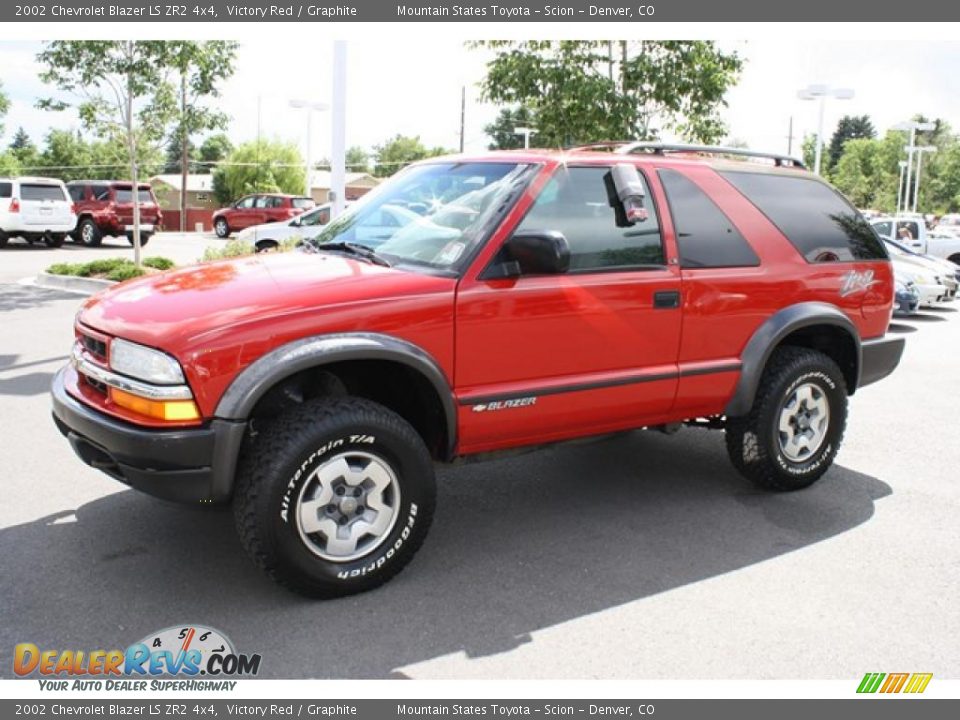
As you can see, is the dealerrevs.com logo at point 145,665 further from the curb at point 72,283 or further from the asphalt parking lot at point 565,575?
the curb at point 72,283

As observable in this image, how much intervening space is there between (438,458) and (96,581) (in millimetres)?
1610

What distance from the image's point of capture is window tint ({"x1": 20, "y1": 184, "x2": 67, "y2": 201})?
2255 cm

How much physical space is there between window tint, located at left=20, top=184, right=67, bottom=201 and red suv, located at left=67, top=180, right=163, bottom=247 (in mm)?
1087

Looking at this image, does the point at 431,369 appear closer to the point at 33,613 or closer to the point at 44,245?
the point at 33,613

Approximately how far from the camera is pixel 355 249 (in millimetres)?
4508

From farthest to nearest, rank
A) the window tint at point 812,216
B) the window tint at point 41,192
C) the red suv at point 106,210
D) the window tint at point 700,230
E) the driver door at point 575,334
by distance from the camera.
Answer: the red suv at point 106,210, the window tint at point 41,192, the window tint at point 812,216, the window tint at point 700,230, the driver door at point 575,334

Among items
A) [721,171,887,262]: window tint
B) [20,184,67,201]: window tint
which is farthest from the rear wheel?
[721,171,887,262]: window tint

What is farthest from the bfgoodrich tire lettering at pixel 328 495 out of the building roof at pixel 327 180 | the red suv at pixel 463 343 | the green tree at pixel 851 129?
the green tree at pixel 851 129

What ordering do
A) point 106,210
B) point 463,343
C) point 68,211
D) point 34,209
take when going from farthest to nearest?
1. point 106,210
2. point 68,211
3. point 34,209
4. point 463,343

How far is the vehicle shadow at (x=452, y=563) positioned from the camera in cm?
351

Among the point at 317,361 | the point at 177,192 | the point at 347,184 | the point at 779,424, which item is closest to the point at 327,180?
the point at 347,184

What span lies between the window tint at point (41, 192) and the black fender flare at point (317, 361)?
22.0m

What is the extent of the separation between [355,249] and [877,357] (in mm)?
3436

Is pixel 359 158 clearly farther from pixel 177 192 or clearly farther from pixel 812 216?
pixel 812 216
